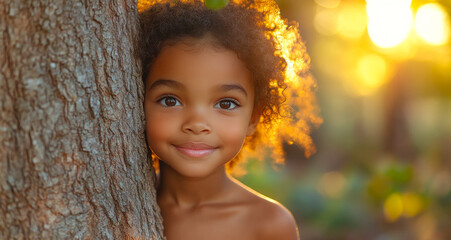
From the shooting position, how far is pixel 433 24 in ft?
17.4

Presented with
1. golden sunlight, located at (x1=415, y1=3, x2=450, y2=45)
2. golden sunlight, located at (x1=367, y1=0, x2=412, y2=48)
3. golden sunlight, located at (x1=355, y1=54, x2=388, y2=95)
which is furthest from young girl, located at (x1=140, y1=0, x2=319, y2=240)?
golden sunlight, located at (x1=355, y1=54, x2=388, y2=95)

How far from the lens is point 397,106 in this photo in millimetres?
6750

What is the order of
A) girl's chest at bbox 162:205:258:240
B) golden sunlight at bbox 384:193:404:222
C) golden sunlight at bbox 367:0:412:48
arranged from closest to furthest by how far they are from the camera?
girl's chest at bbox 162:205:258:240 < golden sunlight at bbox 367:0:412:48 < golden sunlight at bbox 384:193:404:222

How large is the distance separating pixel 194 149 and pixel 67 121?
49 cm

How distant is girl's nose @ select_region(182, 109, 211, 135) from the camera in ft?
5.59

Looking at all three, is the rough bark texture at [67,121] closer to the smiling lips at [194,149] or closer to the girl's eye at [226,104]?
the smiling lips at [194,149]

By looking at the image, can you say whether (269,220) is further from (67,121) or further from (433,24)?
(433,24)

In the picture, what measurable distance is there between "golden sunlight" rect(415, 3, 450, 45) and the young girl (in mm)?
3149

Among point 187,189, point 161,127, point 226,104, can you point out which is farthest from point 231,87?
point 187,189

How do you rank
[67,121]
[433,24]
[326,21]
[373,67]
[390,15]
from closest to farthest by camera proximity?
[67,121], [390,15], [433,24], [326,21], [373,67]

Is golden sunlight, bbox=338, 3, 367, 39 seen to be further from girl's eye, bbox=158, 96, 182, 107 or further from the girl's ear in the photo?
girl's eye, bbox=158, 96, 182, 107

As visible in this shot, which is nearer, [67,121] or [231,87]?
[67,121]

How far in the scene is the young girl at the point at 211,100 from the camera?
171cm

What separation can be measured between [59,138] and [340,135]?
41.1 feet
